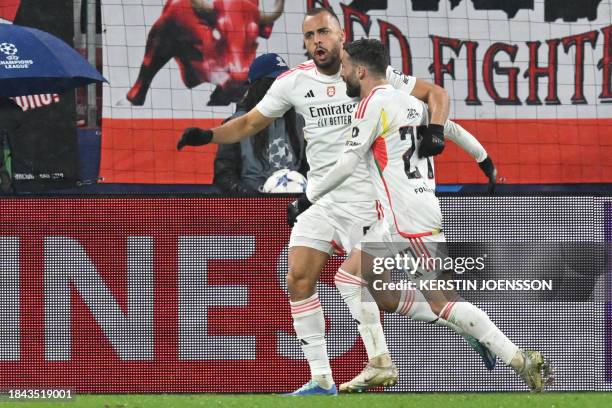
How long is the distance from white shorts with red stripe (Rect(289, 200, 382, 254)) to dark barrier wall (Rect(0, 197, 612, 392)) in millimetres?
275

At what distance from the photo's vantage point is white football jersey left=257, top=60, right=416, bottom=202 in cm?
921

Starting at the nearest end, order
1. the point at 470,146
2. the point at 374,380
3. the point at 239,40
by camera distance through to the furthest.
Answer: the point at 374,380 → the point at 470,146 → the point at 239,40

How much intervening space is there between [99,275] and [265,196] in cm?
105

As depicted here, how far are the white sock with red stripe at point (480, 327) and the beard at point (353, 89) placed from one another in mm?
1242

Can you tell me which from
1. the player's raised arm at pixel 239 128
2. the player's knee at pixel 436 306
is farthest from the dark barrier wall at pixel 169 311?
the player's knee at pixel 436 306

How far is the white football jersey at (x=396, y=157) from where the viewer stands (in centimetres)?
857

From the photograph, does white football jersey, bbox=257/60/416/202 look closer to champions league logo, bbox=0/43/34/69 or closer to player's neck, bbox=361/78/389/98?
player's neck, bbox=361/78/389/98

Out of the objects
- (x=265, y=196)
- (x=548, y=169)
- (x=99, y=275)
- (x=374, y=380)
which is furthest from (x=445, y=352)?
(x=548, y=169)

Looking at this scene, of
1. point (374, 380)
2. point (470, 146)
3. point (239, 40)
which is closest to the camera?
point (374, 380)

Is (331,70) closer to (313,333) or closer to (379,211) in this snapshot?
(379,211)

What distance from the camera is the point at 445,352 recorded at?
934cm

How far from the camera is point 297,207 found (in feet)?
28.7

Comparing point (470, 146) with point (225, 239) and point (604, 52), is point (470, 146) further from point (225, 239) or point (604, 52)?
point (604, 52)

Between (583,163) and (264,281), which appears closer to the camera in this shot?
(264,281)
